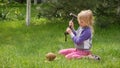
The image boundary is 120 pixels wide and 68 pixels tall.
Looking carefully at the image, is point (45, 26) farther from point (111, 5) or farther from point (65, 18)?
point (111, 5)

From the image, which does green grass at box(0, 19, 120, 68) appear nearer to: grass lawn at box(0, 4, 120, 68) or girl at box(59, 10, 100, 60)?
grass lawn at box(0, 4, 120, 68)

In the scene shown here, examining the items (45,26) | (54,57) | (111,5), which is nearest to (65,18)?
(45,26)

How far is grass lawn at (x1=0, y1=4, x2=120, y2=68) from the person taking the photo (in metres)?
7.99

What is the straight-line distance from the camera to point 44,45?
38.1 feet

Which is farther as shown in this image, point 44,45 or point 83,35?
point 44,45

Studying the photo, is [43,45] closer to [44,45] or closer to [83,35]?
[44,45]

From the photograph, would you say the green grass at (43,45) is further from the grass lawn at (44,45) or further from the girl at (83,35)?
the girl at (83,35)

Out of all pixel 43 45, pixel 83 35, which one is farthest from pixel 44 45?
pixel 83 35

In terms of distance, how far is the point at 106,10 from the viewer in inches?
616

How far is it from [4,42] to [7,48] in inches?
68.0

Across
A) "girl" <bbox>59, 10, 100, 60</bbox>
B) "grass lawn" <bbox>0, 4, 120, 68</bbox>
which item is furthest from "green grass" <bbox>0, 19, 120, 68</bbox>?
"girl" <bbox>59, 10, 100, 60</bbox>

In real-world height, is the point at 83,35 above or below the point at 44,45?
above

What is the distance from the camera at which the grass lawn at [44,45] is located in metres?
7.99

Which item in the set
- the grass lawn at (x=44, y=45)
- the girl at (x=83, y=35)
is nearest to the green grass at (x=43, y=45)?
the grass lawn at (x=44, y=45)
